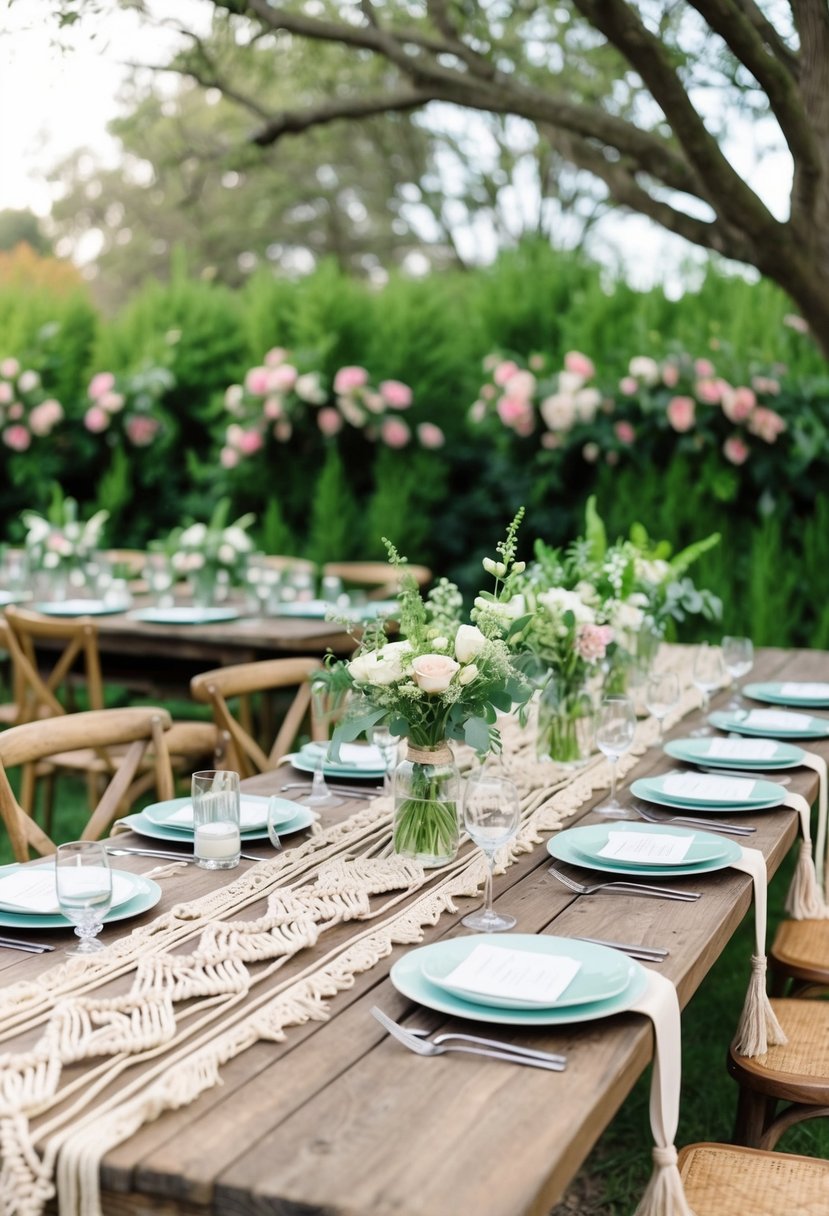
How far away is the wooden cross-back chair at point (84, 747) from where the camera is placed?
253 centimetres

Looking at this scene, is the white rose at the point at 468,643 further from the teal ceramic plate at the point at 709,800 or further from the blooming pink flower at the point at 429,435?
the blooming pink flower at the point at 429,435

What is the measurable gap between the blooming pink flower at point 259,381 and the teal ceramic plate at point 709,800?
4.65 metres

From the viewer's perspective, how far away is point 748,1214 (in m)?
1.84

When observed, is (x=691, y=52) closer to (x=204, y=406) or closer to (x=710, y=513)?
(x=710, y=513)

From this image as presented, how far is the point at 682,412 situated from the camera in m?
5.98

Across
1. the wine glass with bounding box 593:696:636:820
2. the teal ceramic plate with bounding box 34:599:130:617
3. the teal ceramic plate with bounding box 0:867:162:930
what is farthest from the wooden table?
the teal ceramic plate with bounding box 34:599:130:617

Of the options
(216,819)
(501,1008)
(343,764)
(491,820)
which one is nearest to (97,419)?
(343,764)

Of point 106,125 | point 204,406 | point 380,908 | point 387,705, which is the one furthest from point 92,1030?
point 204,406

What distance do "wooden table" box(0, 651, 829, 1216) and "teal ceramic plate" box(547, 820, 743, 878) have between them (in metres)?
0.37

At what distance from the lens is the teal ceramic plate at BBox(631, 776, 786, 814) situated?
248cm

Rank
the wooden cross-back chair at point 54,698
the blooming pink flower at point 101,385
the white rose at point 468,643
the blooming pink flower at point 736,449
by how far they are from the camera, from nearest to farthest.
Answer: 1. the white rose at point 468,643
2. the wooden cross-back chair at point 54,698
3. the blooming pink flower at point 736,449
4. the blooming pink flower at point 101,385

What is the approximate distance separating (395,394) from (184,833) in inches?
184

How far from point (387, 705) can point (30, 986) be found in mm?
753

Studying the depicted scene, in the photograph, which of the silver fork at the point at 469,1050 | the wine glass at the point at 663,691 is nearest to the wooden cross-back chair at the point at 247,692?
the wine glass at the point at 663,691
